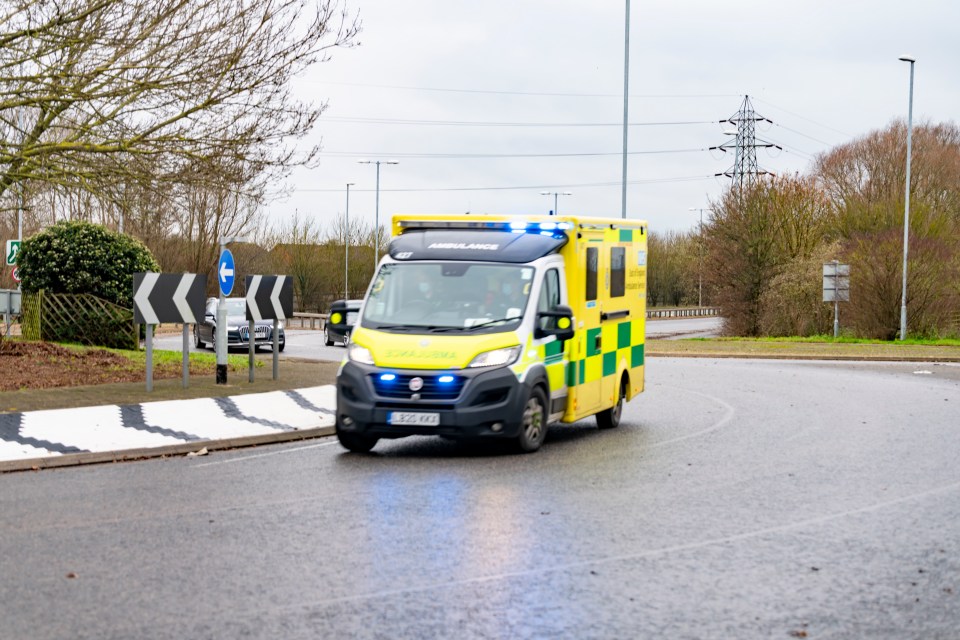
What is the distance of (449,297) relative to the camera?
1296 centimetres

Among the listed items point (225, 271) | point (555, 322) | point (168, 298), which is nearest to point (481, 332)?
point (555, 322)

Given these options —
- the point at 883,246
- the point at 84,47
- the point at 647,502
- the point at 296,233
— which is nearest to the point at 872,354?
the point at 883,246

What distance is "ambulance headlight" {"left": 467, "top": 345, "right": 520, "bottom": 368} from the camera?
12.2 meters

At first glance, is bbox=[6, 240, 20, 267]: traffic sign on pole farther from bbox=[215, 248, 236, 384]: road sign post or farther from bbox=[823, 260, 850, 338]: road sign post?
bbox=[823, 260, 850, 338]: road sign post

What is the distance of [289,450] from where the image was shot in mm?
13109

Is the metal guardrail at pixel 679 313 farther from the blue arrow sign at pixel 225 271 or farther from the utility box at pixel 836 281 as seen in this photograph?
the blue arrow sign at pixel 225 271

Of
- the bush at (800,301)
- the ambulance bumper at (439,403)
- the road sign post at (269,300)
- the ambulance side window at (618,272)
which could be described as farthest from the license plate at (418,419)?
the bush at (800,301)

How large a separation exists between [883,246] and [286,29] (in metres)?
33.9

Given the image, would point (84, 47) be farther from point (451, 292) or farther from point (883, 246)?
point (883, 246)

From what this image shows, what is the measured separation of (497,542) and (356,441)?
15.4ft

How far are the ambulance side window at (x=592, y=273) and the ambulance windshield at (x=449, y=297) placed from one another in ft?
3.74

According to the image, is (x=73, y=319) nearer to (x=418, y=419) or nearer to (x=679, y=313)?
(x=418, y=419)

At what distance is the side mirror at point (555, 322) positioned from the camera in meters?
12.9

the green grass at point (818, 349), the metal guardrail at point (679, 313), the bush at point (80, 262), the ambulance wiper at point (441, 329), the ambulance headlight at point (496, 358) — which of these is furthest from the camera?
the metal guardrail at point (679, 313)
